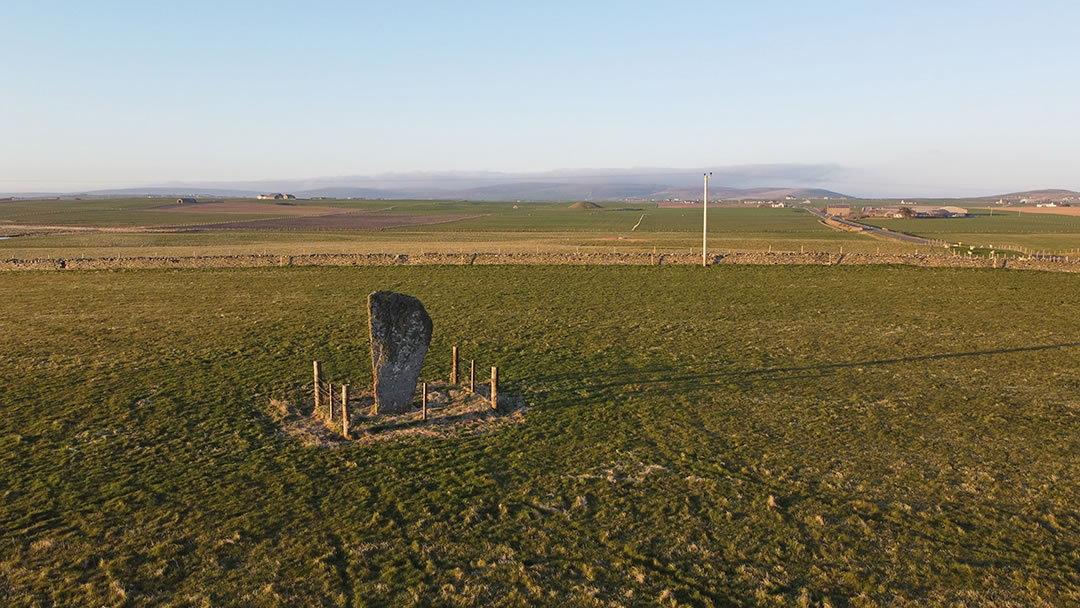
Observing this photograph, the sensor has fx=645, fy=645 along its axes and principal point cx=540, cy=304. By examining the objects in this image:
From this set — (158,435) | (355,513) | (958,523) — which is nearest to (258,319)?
(158,435)

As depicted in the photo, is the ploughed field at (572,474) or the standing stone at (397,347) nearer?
the ploughed field at (572,474)

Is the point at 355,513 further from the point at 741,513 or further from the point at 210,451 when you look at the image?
the point at 741,513

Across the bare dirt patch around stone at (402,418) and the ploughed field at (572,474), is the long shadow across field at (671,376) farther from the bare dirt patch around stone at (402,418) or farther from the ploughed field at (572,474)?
the bare dirt patch around stone at (402,418)

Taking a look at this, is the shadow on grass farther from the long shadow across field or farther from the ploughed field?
the ploughed field

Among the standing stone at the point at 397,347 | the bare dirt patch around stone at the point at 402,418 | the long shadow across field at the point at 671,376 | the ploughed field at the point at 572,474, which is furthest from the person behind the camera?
the long shadow across field at the point at 671,376

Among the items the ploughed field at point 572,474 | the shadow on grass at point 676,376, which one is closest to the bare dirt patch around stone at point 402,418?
the ploughed field at point 572,474

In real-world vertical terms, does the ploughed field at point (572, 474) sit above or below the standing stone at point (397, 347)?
below
